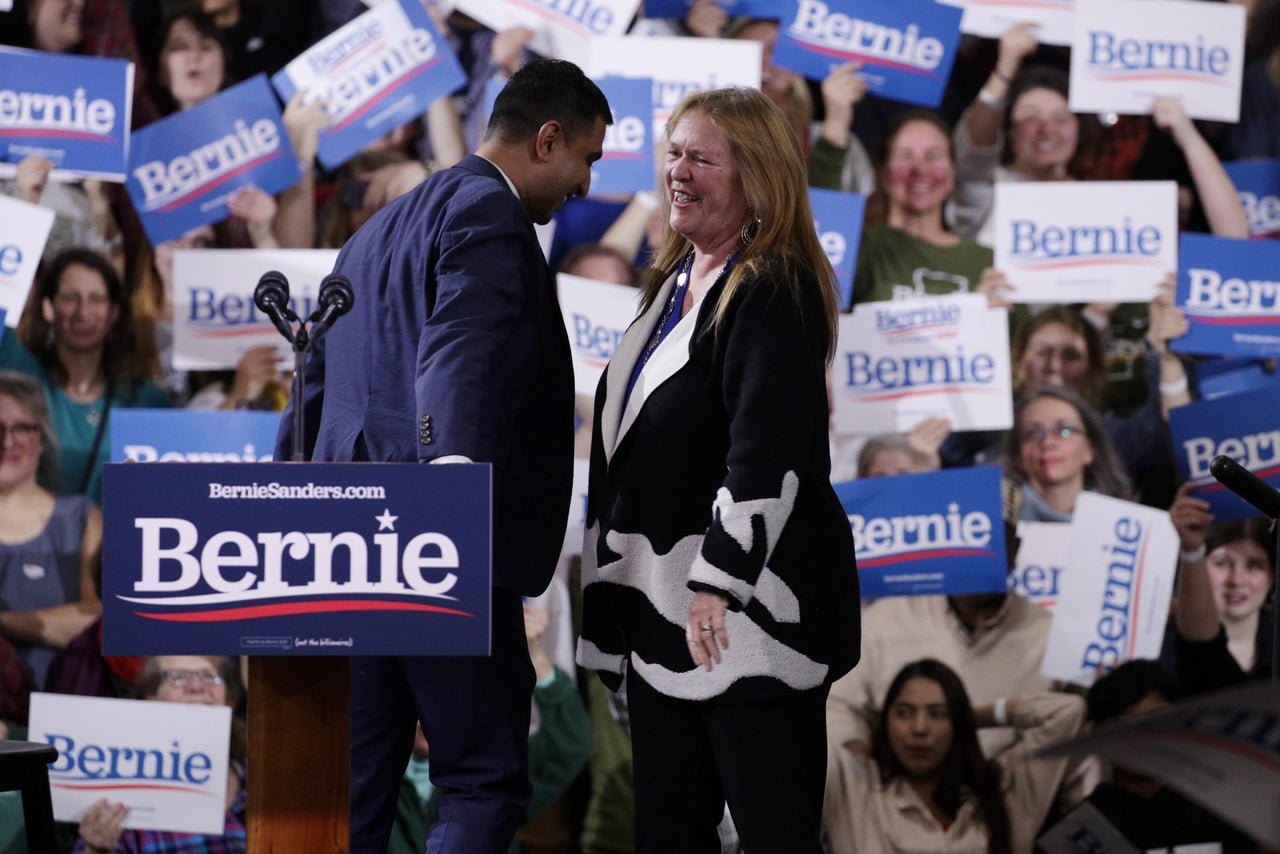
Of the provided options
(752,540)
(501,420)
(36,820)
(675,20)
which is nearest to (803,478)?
(752,540)

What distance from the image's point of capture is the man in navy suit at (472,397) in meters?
2.15

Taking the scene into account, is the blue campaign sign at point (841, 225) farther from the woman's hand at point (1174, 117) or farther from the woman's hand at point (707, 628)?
the woman's hand at point (707, 628)

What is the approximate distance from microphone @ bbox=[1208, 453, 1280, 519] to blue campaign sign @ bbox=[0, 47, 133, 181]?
2634 millimetres

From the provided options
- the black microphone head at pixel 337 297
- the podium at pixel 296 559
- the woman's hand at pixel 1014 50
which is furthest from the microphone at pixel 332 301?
the woman's hand at pixel 1014 50

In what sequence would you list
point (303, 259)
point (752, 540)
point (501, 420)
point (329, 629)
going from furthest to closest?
point (303, 259) < point (501, 420) < point (752, 540) < point (329, 629)

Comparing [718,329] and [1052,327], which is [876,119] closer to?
[1052,327]

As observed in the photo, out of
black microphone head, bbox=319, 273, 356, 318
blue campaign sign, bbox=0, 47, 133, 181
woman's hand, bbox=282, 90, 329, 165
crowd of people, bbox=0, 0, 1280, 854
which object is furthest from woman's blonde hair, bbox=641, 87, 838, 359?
blue campaign sign, bbox=0, 47, 133, 181

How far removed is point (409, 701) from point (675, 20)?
2.14 meters

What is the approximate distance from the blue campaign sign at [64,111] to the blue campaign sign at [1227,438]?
9.37 feet

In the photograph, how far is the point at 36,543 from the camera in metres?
3.44

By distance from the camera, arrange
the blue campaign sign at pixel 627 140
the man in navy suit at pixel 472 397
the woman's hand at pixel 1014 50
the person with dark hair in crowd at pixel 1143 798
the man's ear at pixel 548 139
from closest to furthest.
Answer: the man in navy suit at pixel 472 397 < the man's ear at pixel 548 139 < the blue campaign sign at pixel 627 140 < the person with dark hair in crowd at pixel 1143 798 < the woman's hand at pixel 1014 50

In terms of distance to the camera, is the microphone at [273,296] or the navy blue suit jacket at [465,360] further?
the navy blue suit jacket at [465,360]

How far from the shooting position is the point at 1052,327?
12.4 feet

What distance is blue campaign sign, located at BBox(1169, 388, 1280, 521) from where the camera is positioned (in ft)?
12.3
